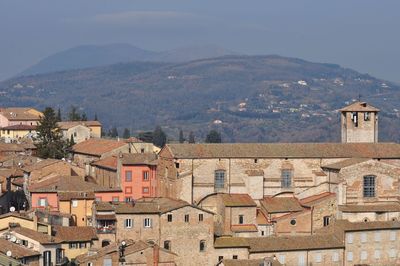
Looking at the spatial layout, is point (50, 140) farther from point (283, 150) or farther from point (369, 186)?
point (369, 186)

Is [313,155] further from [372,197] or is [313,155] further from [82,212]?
[82,212]

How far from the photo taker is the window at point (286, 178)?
62.1m

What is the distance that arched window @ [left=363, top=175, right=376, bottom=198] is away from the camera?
60125 millimetres

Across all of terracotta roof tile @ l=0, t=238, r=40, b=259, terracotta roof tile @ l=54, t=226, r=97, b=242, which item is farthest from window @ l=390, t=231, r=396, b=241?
terracotta roof tile @ l=0, t=238, r=40, b=259

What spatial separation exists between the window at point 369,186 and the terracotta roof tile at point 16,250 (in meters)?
22.8

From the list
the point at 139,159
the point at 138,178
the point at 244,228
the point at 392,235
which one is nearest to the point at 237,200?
the point at 244,228

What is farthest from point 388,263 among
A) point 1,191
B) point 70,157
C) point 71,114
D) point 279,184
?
point 71,114

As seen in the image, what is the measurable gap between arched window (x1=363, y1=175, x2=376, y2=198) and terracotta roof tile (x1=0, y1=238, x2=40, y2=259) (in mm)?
22762

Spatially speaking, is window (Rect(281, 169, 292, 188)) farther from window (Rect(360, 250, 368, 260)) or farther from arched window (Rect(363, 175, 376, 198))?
window (Rect(360, 250, 368, 260))

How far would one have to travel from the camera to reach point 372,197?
60.4 meters

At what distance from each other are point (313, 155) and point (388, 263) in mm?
9298

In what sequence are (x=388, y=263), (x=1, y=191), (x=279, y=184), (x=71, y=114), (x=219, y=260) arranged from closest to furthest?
(x=219, y=260) → (x=388, y=263) → (x=279, y=184) → (x=1, y=191) → (x=71, y=114)

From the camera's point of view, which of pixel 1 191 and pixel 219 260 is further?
pixel 1 191

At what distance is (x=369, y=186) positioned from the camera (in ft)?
198
